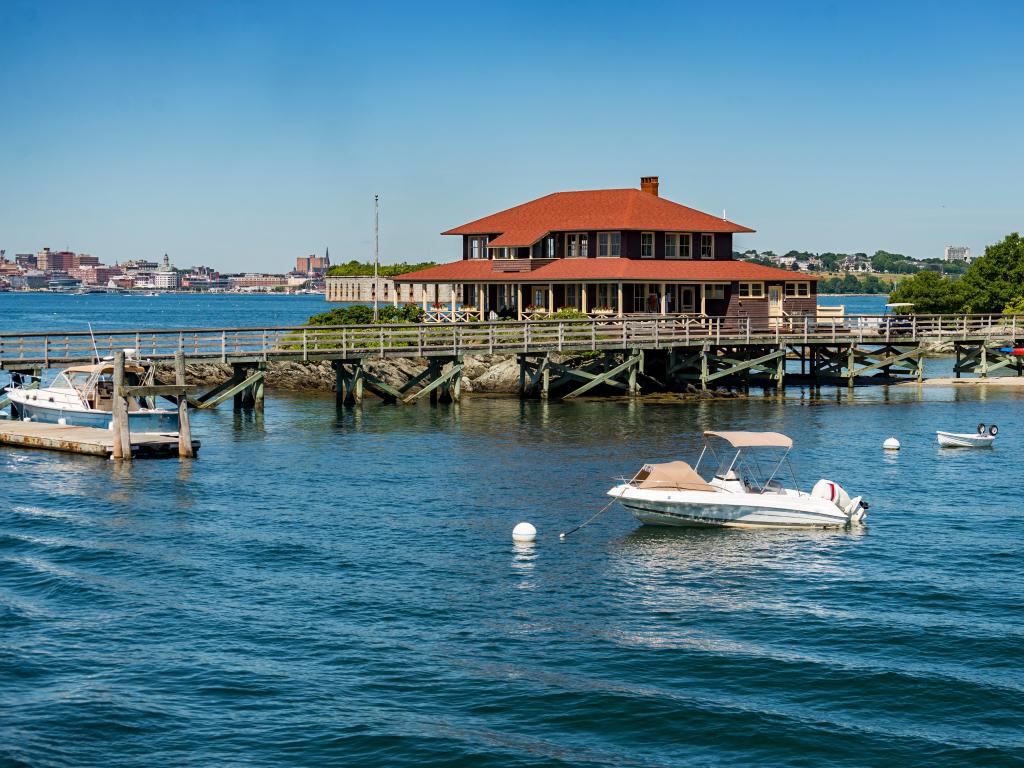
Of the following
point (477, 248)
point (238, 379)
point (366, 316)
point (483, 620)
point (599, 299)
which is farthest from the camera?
point (477, 248)

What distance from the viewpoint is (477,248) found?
68750 mm

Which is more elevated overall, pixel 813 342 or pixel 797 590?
pixel 813 342

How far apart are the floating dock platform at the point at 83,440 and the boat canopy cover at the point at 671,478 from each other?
15.9 metres

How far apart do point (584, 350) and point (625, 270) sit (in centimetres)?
768

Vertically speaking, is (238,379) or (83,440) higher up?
(238,379)

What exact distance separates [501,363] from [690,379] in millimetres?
9140

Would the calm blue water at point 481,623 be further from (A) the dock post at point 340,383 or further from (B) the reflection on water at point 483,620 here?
(A) the dock post at point 340,383

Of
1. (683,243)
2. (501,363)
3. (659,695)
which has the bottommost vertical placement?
(659,695)

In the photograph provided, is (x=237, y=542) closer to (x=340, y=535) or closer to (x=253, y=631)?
(x=340, y=535)

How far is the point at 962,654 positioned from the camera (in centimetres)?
2012

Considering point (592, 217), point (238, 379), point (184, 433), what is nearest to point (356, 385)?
point (238, 379)

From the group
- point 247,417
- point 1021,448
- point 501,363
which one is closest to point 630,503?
point 1021,448

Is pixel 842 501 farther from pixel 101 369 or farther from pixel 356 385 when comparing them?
pixel 356 385

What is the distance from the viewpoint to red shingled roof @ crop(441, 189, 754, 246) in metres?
62.5
